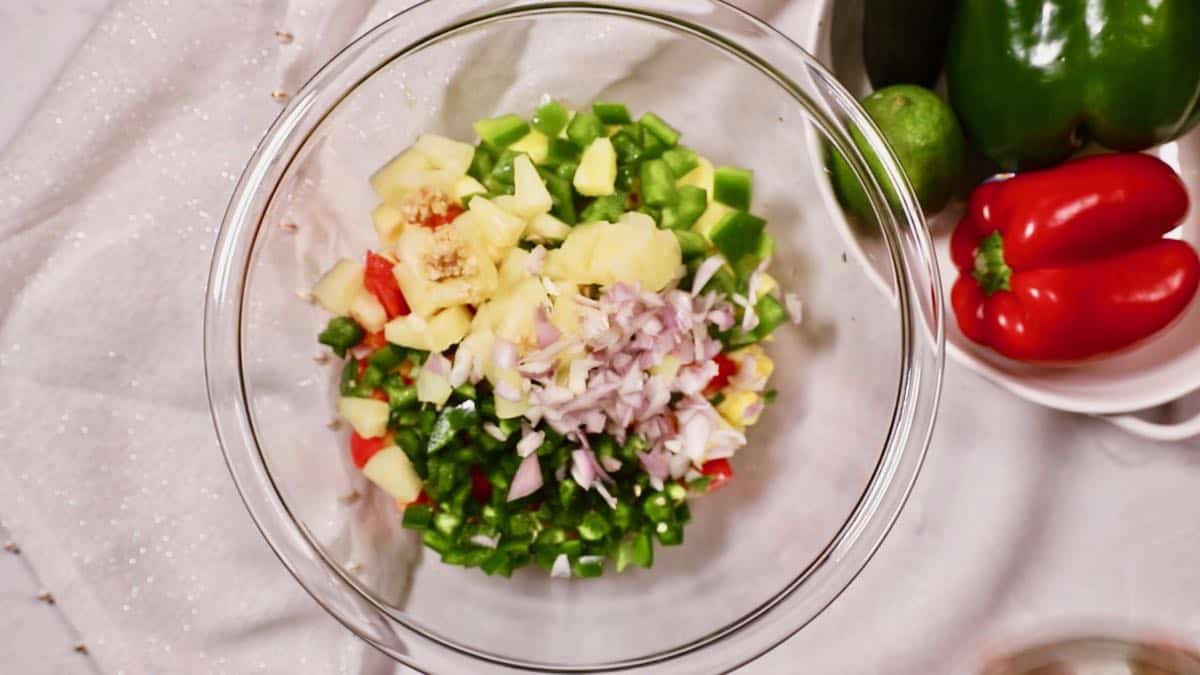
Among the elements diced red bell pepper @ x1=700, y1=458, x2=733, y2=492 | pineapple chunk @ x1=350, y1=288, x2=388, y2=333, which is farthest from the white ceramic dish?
pineapple chunk @ x1=350, y1=288, x2=388, y2=333

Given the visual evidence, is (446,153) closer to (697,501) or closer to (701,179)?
(701,179)

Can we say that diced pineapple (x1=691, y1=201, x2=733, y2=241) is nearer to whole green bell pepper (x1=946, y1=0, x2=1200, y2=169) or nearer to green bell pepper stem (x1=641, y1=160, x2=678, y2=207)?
green bell pepper stem (x1=641, y1=160, x2=678, y2=207)

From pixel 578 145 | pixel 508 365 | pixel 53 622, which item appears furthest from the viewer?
pixel 53 622

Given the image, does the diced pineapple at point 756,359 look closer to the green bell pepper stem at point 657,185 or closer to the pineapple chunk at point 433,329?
the green bell pepper stem at point 657,185

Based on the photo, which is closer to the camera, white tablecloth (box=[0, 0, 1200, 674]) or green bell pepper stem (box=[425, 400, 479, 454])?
green bell pepper stem (box=[425, 400, 479, 454])

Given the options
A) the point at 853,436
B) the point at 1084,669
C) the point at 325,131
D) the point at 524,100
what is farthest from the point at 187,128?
the point at 1084,669

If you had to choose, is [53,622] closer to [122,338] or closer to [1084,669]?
[122,338]

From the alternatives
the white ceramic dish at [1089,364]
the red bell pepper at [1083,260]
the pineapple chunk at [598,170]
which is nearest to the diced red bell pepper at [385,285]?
the pineapple chunk at [598,170]
